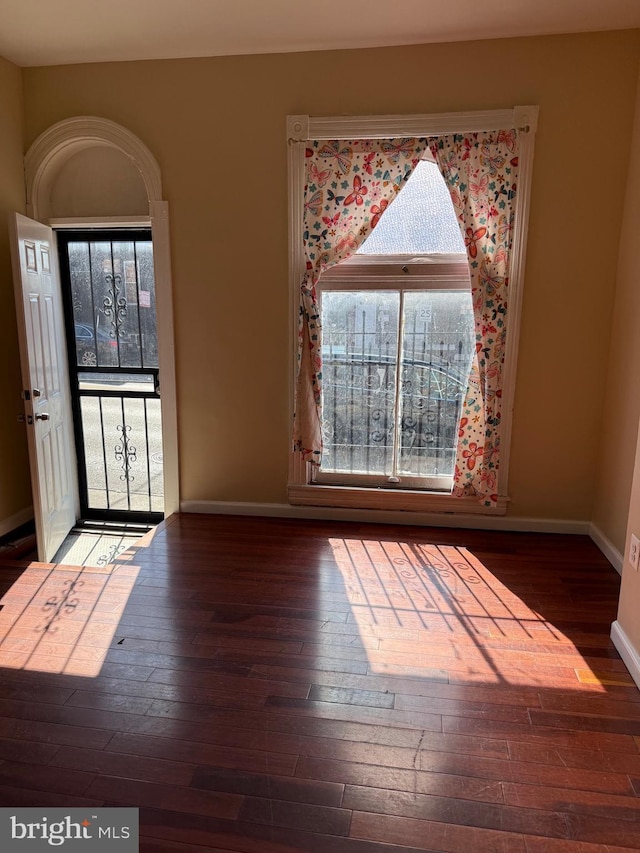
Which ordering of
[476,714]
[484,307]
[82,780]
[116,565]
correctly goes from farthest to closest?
[484,307] < [116,565] < [476,714] < [82,780]

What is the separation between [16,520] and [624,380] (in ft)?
13.0

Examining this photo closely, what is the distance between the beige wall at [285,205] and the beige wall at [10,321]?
120mm

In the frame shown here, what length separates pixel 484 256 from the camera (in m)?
3.34

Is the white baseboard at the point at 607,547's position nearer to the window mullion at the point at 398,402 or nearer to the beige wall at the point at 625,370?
the beige wall at the point at 625,370

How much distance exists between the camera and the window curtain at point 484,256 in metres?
3.25

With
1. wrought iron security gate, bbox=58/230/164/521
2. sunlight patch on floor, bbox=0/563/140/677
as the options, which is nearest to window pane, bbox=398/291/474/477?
wrought iron security gate, bbox=58/230/164/521

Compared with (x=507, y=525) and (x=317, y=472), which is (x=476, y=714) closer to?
(x=507, y=525)

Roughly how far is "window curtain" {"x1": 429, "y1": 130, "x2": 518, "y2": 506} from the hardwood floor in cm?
73

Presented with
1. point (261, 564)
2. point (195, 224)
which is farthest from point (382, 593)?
point (195, 224)

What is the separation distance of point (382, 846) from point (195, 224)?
3.37m

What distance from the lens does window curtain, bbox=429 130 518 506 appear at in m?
3.25

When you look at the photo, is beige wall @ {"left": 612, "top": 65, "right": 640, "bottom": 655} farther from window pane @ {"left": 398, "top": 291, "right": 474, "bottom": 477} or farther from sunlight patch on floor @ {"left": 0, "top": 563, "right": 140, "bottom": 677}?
sunlight patch on floor @ {"left": 0, "top": 563, "right": 140, "bottom": 677}

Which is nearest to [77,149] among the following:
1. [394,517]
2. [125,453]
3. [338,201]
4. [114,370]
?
[114,370]

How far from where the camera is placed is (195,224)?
3.59 meters
